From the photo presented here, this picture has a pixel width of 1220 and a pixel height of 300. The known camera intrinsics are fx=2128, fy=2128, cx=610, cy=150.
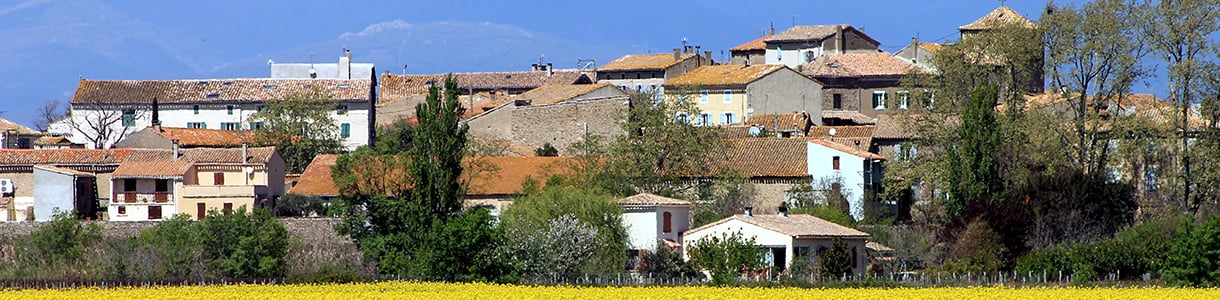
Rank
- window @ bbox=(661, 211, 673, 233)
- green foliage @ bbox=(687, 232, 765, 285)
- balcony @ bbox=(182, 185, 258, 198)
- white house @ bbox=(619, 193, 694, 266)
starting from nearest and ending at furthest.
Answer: green foliage @ bbox=(687, 232, 765, 285) → white house @ bbox=(619, 193, 694, 266) → window @ bbox=(661, 211, 673, 233) → balcony @ bbox=(182, 185, 258, 198)

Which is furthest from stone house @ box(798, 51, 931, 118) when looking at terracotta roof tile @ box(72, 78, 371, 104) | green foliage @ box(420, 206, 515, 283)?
green foliage @ box(420, 206, 515, 283)

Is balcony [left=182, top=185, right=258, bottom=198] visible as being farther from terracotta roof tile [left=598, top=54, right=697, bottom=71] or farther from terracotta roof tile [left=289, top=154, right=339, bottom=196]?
terracotta roof tile [left=598, top=54, right=697, bottom=71]

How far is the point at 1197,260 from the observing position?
47.6 meters

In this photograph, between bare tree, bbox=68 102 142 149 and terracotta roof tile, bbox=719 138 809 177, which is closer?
terracotta roof tile, bbox=719 138 809 177

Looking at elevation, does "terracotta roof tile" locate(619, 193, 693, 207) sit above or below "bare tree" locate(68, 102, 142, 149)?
below

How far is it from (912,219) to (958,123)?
11.9 ft

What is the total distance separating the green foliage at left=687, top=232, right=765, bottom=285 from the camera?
53250 millimetres

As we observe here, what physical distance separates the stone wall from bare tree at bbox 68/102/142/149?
23052 millimetres

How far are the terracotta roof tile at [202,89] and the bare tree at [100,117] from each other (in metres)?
0.32

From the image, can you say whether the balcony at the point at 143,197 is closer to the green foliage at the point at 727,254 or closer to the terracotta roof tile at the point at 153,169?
the terracotta roof tile at the point at 153,169

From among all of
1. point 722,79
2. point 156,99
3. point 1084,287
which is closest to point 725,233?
point 1084,287

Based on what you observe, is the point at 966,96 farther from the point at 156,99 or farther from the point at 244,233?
the point at 156,99

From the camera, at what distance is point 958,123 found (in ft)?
217

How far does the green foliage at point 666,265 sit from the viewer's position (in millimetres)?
55250
